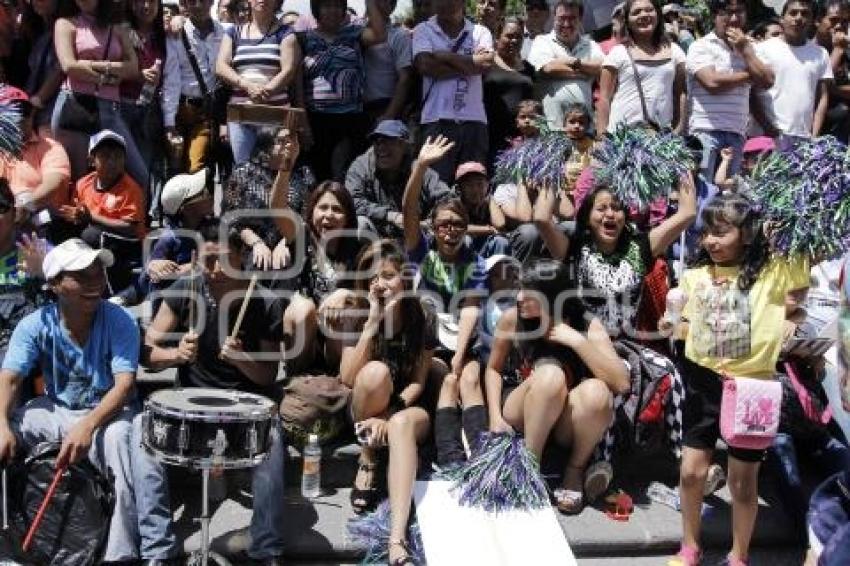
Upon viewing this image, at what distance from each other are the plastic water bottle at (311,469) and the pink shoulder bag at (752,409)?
1766mm

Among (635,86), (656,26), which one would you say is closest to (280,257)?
(635,86)

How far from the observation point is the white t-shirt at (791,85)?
7.29 metres

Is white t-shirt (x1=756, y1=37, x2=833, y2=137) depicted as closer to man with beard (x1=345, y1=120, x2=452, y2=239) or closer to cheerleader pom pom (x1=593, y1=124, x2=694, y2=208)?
cheerleader pom pom (x1=593, y1=124, x2=694, y2=208)

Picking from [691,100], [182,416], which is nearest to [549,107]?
[691,100]

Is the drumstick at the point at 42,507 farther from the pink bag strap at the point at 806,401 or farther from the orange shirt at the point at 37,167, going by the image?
the pink bag strap at the point at 806,401

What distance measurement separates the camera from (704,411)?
454 centimetres

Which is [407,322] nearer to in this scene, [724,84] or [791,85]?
[724,84]

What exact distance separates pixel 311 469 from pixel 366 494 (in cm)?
27

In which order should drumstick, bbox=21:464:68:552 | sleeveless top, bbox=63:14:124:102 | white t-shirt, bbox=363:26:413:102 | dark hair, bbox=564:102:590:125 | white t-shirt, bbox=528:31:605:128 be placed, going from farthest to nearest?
white t-shirt, bbox=528:31:605:128 < white t-shirt, bbox=363:26:413:102 < dark hair, bbox=564:102:590:125 < sleeveless top, bbox=63:14:124:102 < drumstick, bbox=21:464:68:552

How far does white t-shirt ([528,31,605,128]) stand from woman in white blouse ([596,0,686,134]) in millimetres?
166

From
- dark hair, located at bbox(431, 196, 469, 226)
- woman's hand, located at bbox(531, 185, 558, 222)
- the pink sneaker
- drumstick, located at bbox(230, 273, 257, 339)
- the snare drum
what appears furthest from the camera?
dark hair, located at bbox(431, 196, 469, 226)

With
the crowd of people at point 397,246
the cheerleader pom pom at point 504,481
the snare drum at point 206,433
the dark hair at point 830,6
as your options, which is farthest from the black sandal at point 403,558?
the dark hair at point 830,6

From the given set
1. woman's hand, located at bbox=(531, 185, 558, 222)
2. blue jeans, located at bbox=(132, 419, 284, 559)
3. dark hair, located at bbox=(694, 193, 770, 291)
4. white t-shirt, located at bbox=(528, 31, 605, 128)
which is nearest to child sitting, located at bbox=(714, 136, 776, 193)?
white t-shirt, located at bbox=(528, 31, 605, 128)

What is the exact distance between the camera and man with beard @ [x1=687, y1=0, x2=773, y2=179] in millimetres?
6891
